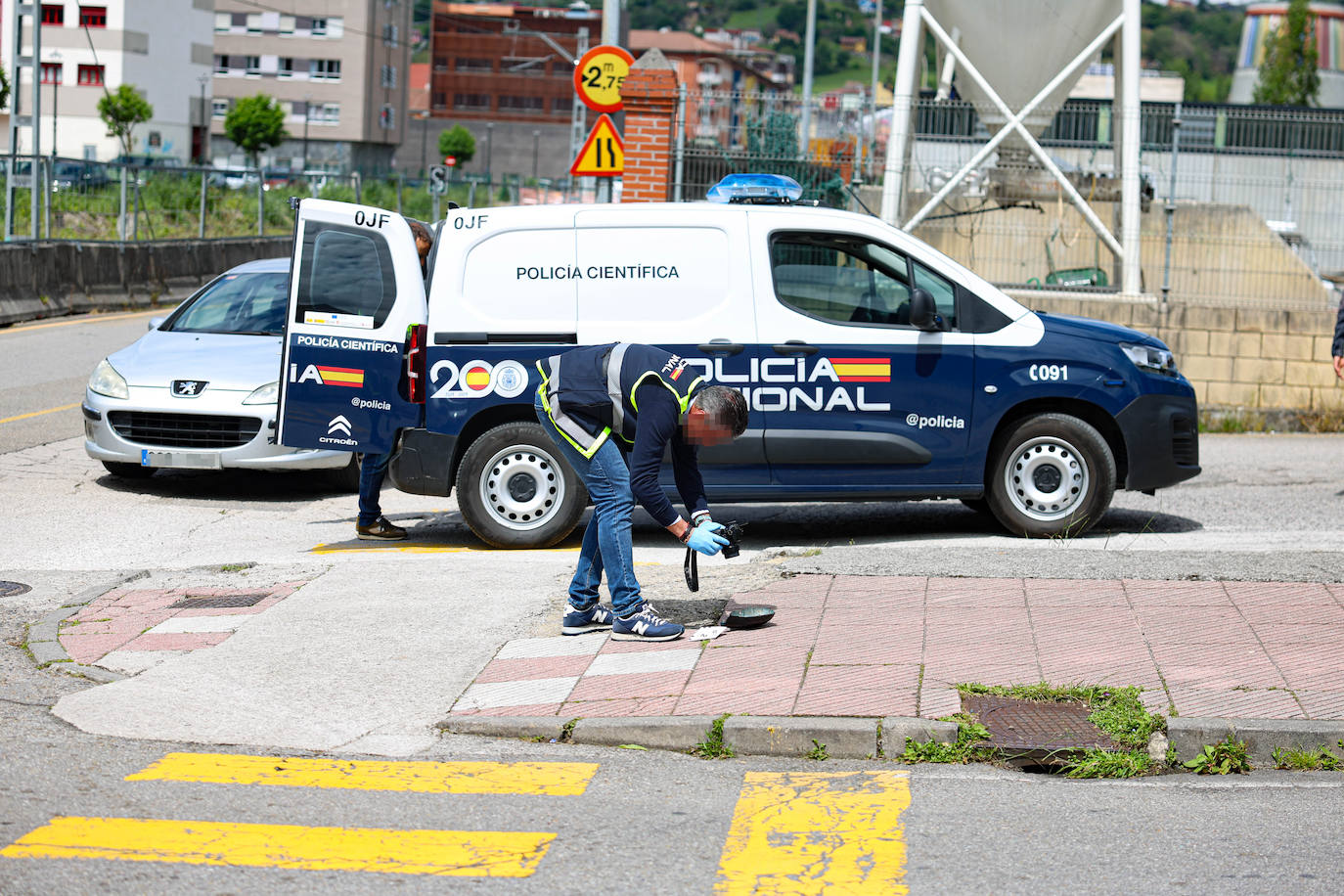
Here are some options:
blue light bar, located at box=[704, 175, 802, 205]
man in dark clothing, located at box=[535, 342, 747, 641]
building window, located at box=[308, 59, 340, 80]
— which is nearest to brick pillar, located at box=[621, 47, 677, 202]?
blue light bar, located at box=[704, 175, 802, 205]

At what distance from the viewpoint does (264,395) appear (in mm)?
10555

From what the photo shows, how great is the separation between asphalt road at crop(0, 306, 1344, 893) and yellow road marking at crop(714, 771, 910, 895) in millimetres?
52

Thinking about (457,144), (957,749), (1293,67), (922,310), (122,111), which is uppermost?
(1293,67)

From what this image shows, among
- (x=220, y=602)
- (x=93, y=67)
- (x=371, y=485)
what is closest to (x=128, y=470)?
(x=371, y=485)

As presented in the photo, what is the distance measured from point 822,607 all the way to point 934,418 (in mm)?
2248

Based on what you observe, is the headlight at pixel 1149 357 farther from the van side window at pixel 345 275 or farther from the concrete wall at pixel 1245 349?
the concrete wall at pixel 1245 349

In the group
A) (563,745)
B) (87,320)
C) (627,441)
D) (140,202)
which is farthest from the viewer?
(140,202)

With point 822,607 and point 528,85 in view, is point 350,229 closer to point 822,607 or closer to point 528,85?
point 822,607

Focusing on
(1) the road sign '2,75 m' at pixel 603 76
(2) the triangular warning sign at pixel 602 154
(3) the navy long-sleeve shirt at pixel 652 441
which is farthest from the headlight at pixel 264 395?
(1) the road sign '2,75 m' at pixel 603 76

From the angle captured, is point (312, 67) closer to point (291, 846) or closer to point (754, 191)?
point (754, 191)

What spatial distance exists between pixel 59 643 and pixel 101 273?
55.4 ft

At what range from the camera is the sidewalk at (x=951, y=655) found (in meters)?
6.07

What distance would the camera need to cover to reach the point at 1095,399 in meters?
9.38

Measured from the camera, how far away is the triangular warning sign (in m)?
15.2
